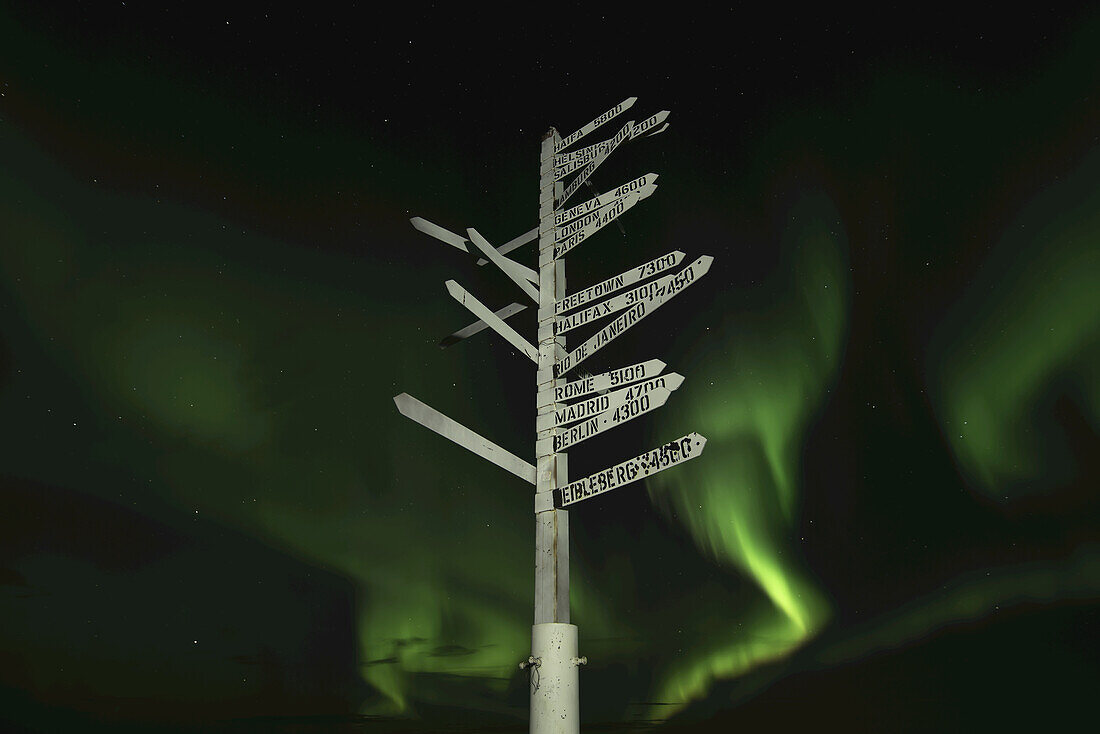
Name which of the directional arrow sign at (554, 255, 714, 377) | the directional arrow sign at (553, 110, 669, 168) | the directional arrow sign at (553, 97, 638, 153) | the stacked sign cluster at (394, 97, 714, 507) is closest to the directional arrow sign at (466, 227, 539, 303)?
the stacked sign cluster at (394, 97, 714, 507)

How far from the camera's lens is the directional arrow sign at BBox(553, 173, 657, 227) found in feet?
27.9

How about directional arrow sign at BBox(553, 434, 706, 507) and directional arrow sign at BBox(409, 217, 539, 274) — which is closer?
directional arrow sign at BBox(553, 434, 706, 507)

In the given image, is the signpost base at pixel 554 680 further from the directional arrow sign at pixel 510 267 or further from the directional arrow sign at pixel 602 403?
the directional arrow sign at pixel 510 267

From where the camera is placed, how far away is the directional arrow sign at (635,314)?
7953 millimetres

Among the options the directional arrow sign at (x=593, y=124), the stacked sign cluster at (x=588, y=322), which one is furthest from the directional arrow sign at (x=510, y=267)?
the directional arrow sign at (x=593, y=124)

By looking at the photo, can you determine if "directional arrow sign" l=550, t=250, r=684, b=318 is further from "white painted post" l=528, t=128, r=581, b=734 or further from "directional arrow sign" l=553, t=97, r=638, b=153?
"directional arrow sign" l=553, t=97, r=638, b=153

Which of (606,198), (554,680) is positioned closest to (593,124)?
(606,198)

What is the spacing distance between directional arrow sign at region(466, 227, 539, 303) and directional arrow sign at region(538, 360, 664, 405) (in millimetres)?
1081

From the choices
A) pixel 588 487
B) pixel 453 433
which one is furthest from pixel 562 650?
pixel 453 433

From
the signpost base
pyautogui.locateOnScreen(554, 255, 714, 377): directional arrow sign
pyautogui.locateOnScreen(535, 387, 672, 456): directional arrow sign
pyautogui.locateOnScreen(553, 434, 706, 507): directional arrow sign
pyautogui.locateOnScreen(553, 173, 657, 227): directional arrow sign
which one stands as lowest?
the signpost base

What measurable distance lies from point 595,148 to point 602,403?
2691 mm

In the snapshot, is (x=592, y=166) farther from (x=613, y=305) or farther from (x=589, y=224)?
(x=613, y=305)

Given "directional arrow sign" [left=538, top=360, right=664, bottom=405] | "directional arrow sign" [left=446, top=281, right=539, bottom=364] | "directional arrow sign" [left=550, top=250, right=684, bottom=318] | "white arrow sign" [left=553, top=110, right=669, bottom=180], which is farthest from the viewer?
"white arrow sign" [left=553, top=110, right=669, bottom=180]

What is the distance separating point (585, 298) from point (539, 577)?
96.2 inches
